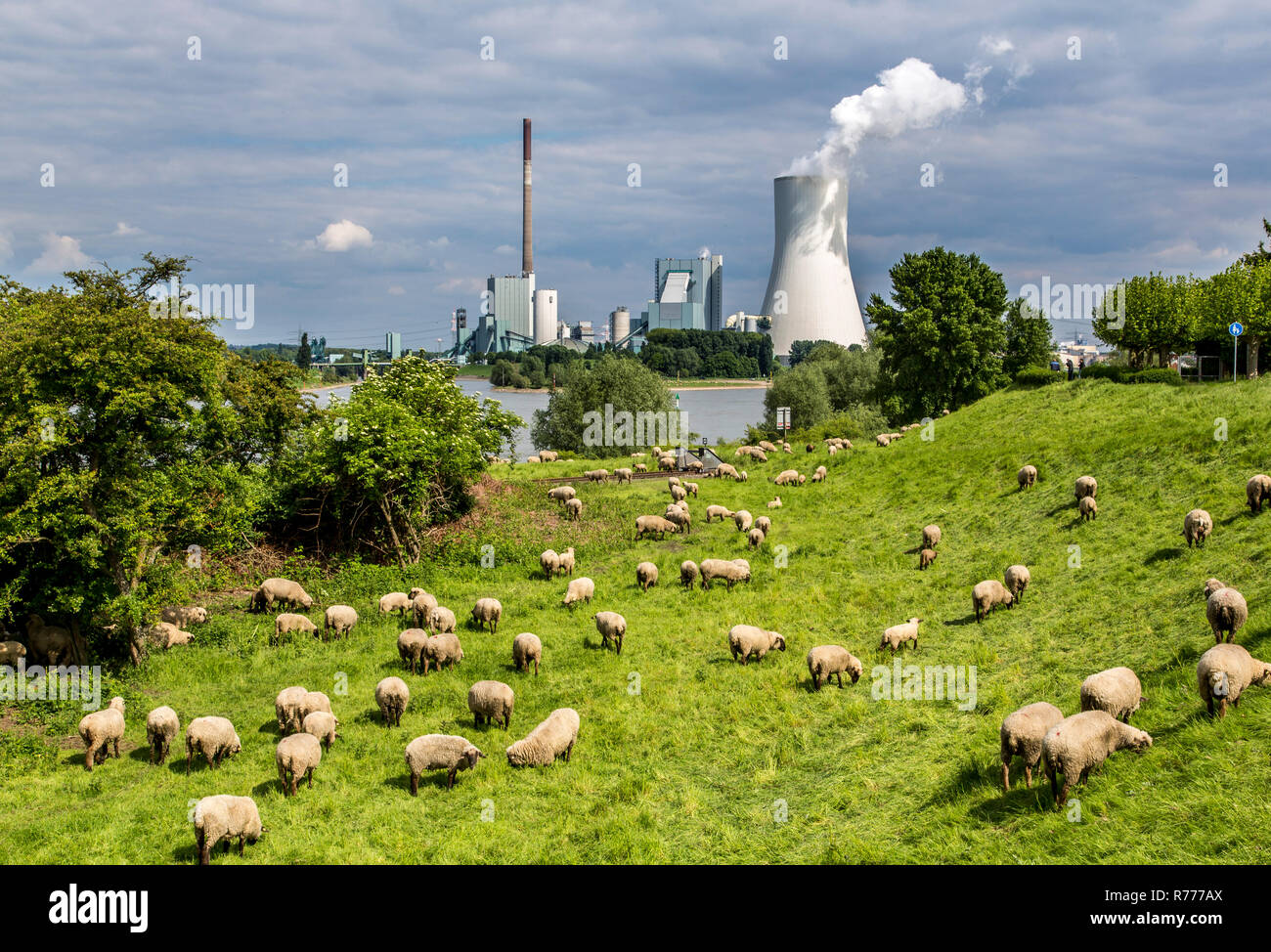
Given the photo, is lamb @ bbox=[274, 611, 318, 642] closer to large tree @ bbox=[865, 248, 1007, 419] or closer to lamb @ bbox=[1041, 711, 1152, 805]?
lamb @ bbox=[1041, 711, 1152, 805]

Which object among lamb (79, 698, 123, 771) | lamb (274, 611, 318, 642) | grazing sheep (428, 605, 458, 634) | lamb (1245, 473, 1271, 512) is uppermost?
lamb (1245, 473, 1271, 512)

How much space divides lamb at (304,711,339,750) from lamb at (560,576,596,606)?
974 centimetres

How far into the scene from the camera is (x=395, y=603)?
2469 centimetres

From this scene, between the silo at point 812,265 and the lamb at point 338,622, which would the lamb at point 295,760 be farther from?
the silo at point 812,265

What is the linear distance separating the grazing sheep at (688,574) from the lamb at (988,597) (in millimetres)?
8305

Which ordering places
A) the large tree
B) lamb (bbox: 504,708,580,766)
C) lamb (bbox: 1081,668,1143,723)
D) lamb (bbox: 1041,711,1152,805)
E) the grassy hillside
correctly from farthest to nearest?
1. the large tree
2. lamb (bbox: 504,708,580,766)
3. lamb (bbox: 1081,668,1143,723)
4. the grassy hillside
5. lamb (bbox: 1041,711,1152,805)

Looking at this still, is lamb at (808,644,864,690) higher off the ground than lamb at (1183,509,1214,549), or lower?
lower

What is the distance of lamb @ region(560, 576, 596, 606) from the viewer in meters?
25.1

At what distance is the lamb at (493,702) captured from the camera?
55.3ft

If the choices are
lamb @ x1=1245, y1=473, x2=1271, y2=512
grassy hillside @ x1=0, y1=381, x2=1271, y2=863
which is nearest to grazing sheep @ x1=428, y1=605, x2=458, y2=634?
grassy hillside @ x1=0, y1=381, x2=1271, y2=863

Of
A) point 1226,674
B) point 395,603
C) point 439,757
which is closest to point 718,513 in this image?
point 395,603

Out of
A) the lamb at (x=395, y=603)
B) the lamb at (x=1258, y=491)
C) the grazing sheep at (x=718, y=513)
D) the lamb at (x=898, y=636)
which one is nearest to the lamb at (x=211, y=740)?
the lamb at (x=395, y=603)

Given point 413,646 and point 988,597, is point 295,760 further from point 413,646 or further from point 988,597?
point 988,597

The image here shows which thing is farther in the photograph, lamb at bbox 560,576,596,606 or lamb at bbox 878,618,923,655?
lamb at bbox 560,576,596,606
